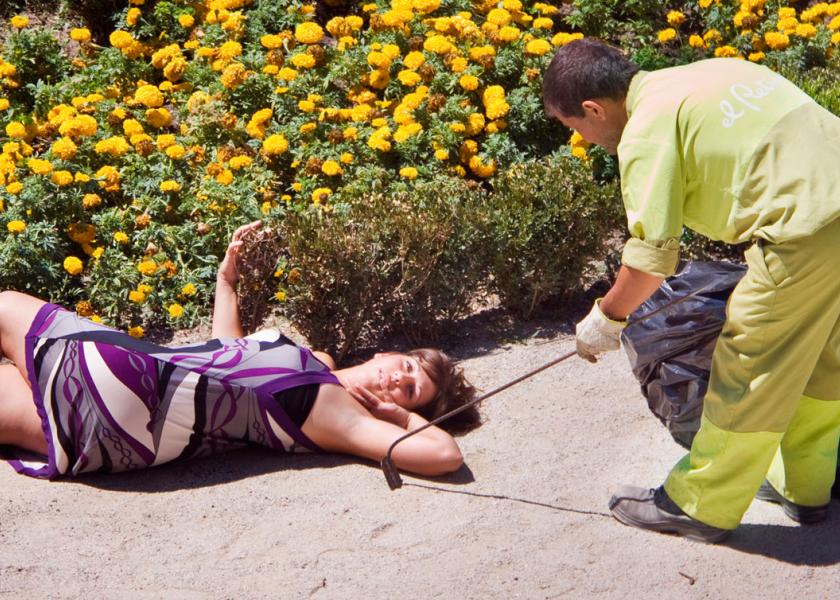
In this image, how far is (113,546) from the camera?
364 cm

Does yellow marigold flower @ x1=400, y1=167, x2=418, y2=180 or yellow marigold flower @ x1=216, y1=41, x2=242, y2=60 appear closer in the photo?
yellow marigold flower @ x1=400, y1=167, x2=418, y2=180

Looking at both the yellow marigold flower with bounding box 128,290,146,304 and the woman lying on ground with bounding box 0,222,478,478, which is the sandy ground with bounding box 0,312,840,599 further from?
the yellow marigold flower with bounding box 128,290,146,304

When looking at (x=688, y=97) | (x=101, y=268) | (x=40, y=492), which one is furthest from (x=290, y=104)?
(x=688, y=97)

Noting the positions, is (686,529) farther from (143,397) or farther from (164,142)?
(164,142)

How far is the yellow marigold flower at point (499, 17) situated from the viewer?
6.33 metres

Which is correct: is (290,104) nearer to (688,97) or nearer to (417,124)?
(417,124)

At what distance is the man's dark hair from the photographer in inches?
131

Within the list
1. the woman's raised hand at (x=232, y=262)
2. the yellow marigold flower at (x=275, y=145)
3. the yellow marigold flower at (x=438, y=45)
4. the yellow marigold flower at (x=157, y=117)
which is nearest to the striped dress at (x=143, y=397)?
the woman's raised hand at (x=232, y=262)

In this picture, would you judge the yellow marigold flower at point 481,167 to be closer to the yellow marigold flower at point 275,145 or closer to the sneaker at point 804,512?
the yellow marigold flower at point 275,145

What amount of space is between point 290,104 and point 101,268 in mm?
1465

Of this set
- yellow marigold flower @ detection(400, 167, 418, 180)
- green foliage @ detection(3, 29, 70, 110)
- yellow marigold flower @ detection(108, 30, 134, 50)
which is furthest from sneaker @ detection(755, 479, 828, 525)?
green foliage @ detection(3, 29, 70, 110)

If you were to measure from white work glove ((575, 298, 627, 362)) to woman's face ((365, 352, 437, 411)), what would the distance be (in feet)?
2.86

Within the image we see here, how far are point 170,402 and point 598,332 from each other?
147 centimetres

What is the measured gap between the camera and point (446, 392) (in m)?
4.36
